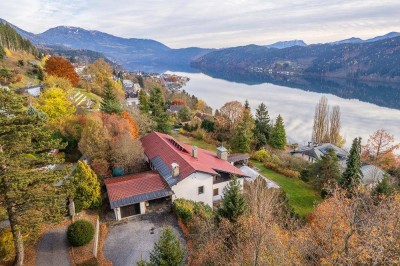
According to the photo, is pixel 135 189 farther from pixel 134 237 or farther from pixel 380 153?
pixel 380 153

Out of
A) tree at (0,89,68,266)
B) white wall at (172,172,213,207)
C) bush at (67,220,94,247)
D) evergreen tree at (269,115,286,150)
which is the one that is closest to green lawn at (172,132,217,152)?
evergreen tree at (269,115,286,150)

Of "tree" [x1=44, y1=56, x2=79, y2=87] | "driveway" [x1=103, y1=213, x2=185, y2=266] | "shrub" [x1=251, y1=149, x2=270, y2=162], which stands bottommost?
"shrub" [x1=251, y1=149, x2=270, y2=162]

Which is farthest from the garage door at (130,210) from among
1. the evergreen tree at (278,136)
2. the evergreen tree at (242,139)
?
the evergreen tree at (278,136)

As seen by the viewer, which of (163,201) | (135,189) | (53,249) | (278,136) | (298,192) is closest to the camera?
(53,249)

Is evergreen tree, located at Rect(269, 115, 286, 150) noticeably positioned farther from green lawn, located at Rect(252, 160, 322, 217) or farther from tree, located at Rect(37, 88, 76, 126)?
tree, located at Rect(37, 88, 76, 126)

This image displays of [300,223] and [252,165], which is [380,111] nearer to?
[252,165]

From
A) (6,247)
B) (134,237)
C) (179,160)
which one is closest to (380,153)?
(179,160)

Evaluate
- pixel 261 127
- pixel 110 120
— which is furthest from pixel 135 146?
pixel 261 127
